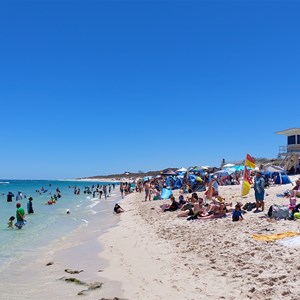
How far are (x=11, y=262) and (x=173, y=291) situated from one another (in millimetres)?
5599

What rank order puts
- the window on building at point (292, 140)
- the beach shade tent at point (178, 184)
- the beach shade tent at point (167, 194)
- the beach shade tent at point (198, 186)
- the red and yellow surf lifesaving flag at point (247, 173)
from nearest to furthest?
the red and yellow surf lifesaving flag at point (247, 173) → the beach shade tent at point (167, 194) → the beach shade tent at point (198, 186) → the beach shade tent at point (178, 184) → the window on building at point (292, 140)

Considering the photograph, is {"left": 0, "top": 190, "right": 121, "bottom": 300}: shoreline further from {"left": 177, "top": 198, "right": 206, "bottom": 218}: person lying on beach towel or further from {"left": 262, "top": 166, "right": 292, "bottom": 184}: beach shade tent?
{"left": 262, "top": 166, "right": 292, "bottom": 184}: beach shade tent

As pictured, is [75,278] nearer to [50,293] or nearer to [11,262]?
[50,293]

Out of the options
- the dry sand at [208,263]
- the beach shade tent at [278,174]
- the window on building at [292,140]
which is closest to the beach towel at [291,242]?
the dry sand at [208,263]

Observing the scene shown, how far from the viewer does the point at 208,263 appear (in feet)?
23.6

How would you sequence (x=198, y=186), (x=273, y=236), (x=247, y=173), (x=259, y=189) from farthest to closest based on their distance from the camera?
(x=198, y=186)
(x=247, y=173)
(x=259, y=189)
(x=273, y=236)

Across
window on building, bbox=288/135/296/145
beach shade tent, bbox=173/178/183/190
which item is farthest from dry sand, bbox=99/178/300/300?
window on building, bbox=288/135/296/145

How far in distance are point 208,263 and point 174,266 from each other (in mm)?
703

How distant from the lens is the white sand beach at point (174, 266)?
18.9 feet

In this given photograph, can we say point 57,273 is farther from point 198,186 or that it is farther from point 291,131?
point 291,131

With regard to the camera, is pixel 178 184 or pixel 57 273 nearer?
pixel 57 273

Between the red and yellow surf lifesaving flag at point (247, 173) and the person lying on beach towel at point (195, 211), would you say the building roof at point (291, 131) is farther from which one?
the person lying on beach towel at point (195, 211)

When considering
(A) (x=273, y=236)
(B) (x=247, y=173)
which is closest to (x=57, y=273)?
(A) (x=273, y=236)

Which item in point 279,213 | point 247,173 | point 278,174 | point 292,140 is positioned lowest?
point 279,213
